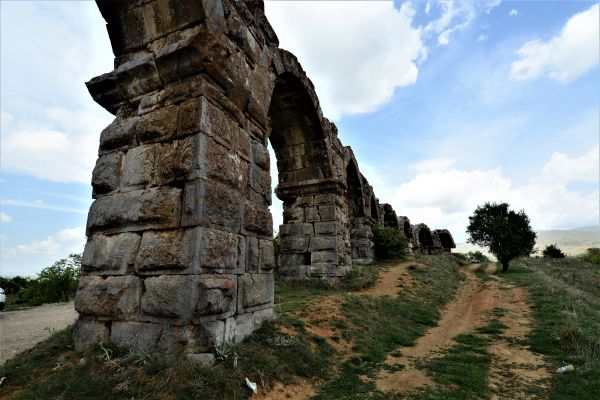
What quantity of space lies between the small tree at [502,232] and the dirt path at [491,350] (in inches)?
414

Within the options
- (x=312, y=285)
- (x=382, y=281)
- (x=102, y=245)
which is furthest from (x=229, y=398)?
(x=382, y=281)

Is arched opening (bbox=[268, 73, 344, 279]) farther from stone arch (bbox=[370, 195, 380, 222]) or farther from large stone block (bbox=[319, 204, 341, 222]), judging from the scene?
stone arch (bbox=[370, 195, 380, 222])

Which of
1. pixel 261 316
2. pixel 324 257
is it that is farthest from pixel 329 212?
pixel 261 316

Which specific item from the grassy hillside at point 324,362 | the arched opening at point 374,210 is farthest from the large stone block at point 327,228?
the arched opening at point 374,210

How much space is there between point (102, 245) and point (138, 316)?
0.96 metres

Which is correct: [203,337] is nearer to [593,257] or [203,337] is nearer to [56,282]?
[56,282]

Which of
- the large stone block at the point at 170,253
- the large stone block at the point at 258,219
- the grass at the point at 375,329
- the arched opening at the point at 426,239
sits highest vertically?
the arched opening at the point at 426,239

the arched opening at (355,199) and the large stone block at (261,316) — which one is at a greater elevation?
the arched opening at (355,199)

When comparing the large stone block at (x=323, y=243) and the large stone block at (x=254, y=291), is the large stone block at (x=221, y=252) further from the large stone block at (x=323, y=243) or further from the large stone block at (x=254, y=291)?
the large stone block at (x=323, y=243)

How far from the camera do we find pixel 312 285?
9.41 meters

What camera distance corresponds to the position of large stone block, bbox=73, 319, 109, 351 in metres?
3.52

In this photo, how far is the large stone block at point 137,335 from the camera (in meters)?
3.26

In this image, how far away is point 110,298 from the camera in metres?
3.51

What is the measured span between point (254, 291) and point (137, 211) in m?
1.63
